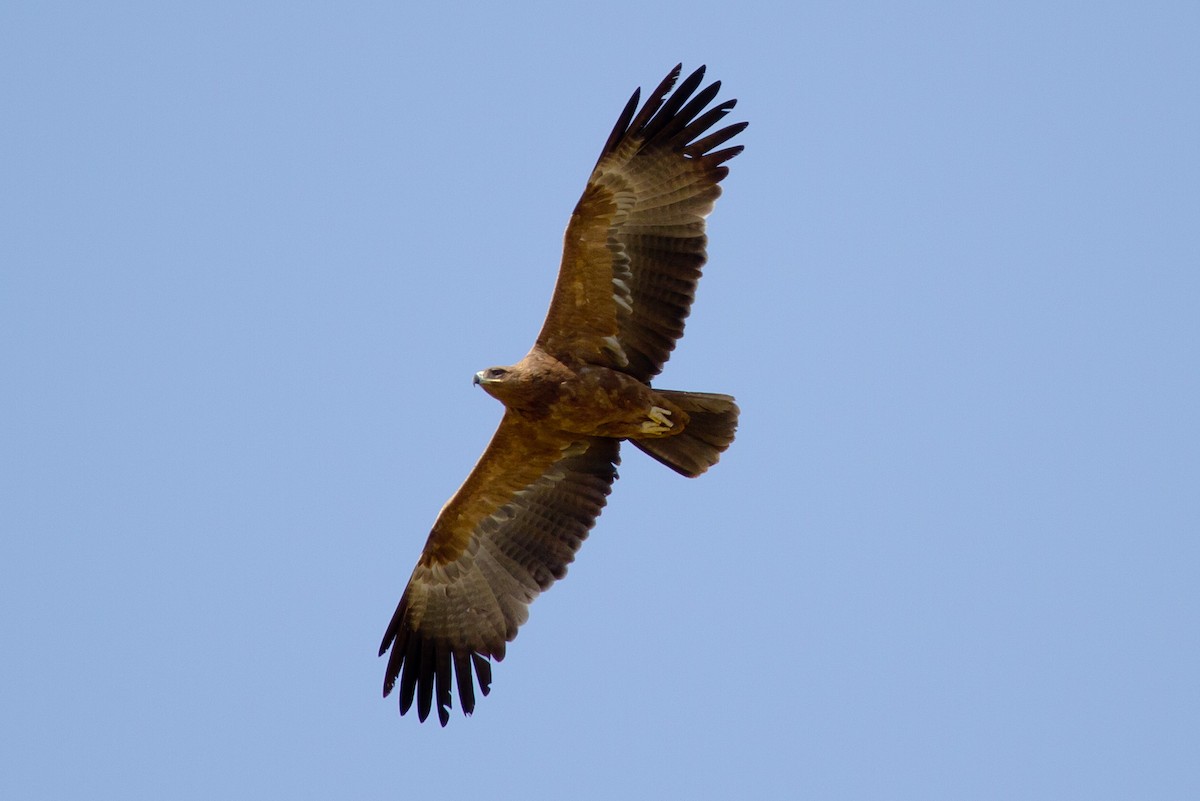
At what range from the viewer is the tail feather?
12.4 m

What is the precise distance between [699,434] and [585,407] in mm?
952

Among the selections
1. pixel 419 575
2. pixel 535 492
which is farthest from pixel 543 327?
pixel 419 575

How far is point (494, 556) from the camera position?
1305 cm

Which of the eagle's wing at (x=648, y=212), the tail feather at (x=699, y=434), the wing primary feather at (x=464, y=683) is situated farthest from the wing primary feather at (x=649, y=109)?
the wing primary feather at (x=464, y=683)

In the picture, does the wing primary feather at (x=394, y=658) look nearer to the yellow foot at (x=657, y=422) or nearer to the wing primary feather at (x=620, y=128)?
the yellow foot at (x=657, y=422)

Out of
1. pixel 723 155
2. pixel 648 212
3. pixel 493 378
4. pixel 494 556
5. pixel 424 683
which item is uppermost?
pixel 723 155

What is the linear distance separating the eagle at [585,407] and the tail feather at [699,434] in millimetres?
11

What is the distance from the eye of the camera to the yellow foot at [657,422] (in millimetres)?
12289

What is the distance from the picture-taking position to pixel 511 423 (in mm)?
12547

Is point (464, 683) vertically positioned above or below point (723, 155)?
below

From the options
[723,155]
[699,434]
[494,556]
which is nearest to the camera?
[723,155]

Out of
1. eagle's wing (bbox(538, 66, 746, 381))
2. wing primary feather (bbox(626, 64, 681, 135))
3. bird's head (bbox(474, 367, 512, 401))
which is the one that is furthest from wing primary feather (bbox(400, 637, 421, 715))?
wing primary feather (bbox(626, 64, 681, 135))

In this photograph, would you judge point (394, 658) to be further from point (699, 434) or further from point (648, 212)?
point (648, 212)

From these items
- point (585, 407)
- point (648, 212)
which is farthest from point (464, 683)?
point (648, 212)
